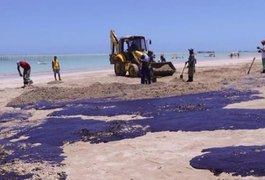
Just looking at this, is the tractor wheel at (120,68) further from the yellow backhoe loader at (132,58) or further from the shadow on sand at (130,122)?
the shadow on sand at (130,122)

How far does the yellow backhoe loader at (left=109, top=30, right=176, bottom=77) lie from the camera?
27984mm

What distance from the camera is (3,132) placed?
38.6 feet

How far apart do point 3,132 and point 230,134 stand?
5666mm

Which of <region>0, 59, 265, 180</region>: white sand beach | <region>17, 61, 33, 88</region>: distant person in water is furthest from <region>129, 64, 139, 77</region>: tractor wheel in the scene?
<region>0, 59, 265, 180</region>: white sand beach

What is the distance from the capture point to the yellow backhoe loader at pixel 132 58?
91.8 ft

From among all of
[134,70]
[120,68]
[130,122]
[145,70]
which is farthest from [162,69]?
[130,122]

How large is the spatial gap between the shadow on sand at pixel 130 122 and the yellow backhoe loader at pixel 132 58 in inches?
468

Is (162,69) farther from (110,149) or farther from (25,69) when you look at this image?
(110,149)

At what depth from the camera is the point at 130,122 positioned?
469 inches

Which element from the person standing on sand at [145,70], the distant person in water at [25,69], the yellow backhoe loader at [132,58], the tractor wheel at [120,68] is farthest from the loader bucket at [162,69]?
the distant person in water at [25,69]

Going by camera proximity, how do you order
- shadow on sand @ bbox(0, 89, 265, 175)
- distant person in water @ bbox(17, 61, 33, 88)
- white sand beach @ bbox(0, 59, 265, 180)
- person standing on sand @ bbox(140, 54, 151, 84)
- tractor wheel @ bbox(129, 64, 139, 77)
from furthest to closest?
tractor wheel @ bbox(129, 64, 139, 77) < distant person in water @ bbox(17, 61, 33, 88) < person standing on sand @ bbox(140, 54, 151, 84) < shadow on sand @ bbox(0, 89, 265, 175) < white sand beach @ bbox(0, 59, 265, 180)

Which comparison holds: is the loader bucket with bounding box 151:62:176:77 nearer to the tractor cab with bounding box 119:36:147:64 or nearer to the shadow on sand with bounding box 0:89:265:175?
the tractor cab with bounding box 119:36:147:64

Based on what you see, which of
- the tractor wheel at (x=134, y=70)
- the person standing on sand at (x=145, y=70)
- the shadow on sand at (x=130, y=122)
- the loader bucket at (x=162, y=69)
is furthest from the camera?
the tractor wheel at (x=134, y=70)

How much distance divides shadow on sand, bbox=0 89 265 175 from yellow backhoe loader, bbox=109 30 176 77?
11896 millimetres
